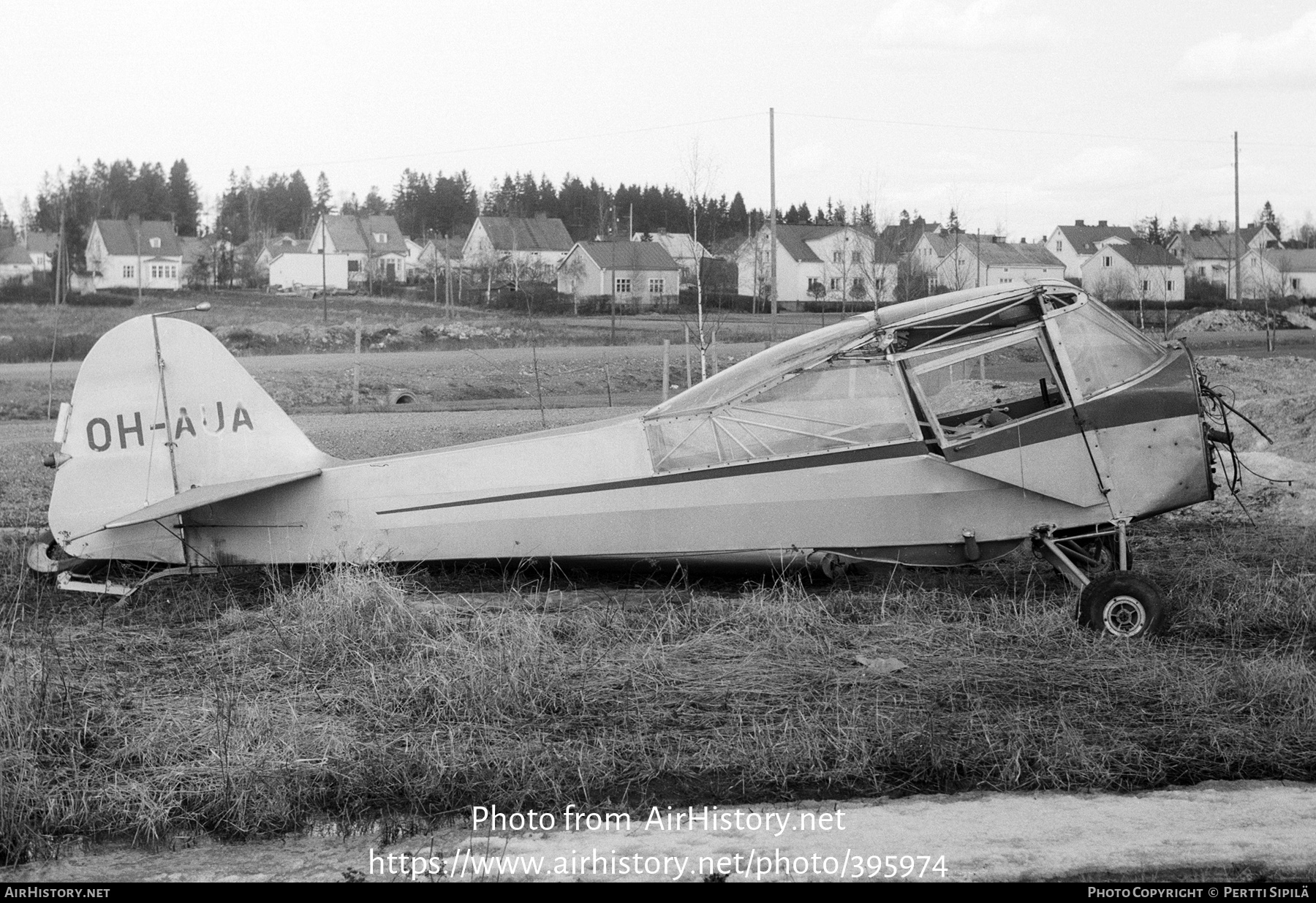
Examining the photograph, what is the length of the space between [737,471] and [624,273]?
7433 centimetres

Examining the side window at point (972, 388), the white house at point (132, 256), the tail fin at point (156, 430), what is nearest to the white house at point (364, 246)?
the white house at point (132, 256)

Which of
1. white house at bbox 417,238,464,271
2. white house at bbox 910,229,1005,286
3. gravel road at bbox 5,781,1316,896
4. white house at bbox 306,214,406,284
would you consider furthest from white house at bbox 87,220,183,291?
gravel road at bbox 5,781,1316,896

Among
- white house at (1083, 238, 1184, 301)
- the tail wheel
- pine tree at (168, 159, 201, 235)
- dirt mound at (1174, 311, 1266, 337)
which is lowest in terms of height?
the tail wheel

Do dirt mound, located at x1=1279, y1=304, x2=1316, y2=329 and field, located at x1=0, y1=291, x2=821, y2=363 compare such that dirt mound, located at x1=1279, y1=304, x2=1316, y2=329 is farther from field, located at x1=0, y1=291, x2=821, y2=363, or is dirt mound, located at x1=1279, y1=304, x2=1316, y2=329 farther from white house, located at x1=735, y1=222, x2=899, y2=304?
field, located at x1=0, y1=291, x2=821, y2=363

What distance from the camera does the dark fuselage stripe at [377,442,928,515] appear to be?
7.51 m

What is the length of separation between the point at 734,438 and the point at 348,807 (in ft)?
12.0

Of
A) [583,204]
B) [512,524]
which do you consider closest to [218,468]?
[512,524]

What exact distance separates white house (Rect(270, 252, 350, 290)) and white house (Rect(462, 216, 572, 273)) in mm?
11788

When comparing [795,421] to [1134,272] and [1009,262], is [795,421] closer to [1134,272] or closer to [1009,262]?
[1134,272]

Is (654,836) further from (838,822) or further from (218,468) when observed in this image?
(218,468)

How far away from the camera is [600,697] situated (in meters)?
6.07

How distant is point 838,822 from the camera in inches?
185

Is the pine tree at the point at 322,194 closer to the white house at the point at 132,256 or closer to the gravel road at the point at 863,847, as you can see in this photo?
the white house at the point at 132,256

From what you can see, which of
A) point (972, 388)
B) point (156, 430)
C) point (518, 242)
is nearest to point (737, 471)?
point (972, 388)
